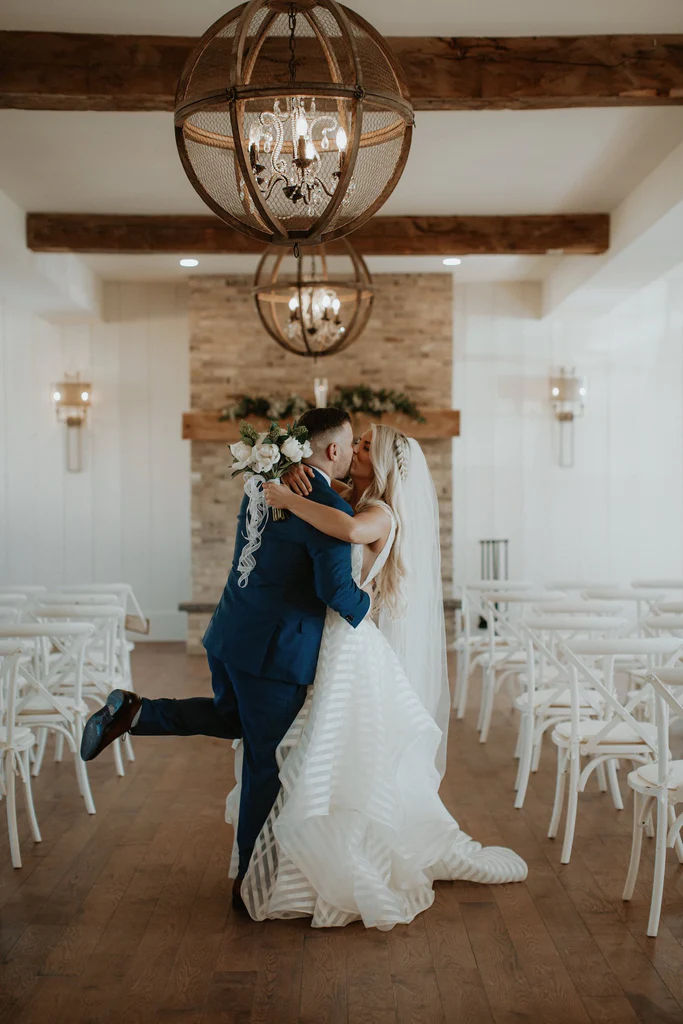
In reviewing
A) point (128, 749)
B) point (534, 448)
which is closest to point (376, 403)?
point (534, 448)

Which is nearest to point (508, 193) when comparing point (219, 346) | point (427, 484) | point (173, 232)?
point (173, 232)

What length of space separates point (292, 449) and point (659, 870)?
6.07 feet

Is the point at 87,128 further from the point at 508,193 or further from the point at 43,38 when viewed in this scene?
the point at 508,193

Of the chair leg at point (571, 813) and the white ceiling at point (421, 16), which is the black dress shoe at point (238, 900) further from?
the white ceiling at point (421, 16)

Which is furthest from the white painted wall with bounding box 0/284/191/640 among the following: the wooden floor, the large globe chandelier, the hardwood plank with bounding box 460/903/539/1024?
the large globe chandelier

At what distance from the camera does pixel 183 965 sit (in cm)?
313

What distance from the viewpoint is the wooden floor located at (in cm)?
286

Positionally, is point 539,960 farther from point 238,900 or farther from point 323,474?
point 323,474

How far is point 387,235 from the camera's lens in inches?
315

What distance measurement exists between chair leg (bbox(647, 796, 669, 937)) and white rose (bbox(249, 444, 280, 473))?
1.71 meters

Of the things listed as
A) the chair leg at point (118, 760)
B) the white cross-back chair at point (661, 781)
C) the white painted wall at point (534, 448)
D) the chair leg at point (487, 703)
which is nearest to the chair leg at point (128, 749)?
the chair leg at point (118, 760)

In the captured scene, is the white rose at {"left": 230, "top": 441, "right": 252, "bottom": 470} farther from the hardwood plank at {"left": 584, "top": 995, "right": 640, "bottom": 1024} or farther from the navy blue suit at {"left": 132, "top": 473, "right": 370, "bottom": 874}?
the hardwood plank at {"left": 584, "top": 995, "right": 640, "bottom": 1024}

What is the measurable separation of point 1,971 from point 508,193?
19.8 ft

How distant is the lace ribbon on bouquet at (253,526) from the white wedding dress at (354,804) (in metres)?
0.34
